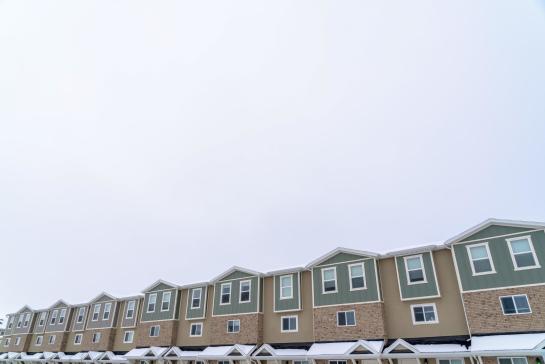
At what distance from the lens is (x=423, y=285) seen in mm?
22953

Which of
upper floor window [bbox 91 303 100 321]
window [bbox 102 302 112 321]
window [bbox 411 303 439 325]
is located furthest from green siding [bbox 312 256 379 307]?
upper floor window [bbox 91 303 100 321]

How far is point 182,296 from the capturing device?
120 ft

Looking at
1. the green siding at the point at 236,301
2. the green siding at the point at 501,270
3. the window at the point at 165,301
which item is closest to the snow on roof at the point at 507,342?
the green siding at the point at 501,270

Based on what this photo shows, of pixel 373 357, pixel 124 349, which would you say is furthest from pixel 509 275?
pixel 124 349

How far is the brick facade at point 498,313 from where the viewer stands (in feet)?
61.0

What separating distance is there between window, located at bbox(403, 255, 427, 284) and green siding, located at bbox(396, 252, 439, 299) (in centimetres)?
20

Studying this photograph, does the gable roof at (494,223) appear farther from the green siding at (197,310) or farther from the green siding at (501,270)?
the green siding at (197,310)

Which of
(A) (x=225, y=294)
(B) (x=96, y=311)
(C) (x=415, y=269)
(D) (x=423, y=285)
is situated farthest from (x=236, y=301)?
(B) (x=96, y=311)

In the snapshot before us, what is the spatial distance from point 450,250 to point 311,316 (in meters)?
11.3

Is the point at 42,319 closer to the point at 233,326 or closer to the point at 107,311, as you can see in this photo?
the point at 107,311

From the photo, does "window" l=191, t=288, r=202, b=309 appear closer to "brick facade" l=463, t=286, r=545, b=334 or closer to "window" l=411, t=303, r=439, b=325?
"window" l=411, t=303, r=439, b=325

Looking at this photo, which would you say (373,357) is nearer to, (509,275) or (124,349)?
(509,275)

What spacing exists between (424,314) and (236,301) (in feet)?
52.3

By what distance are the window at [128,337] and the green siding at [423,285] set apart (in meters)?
31.1
